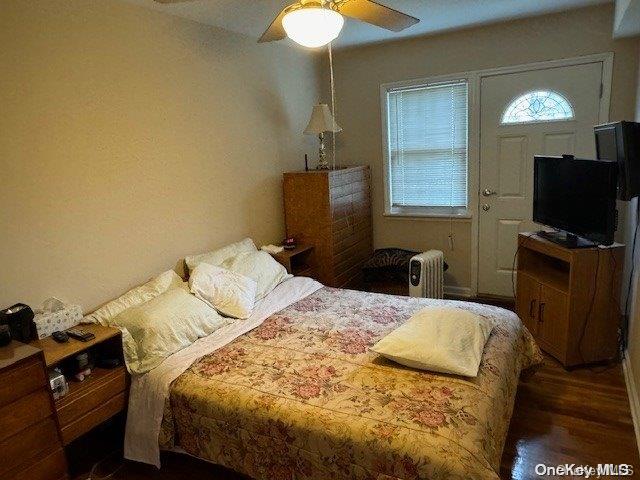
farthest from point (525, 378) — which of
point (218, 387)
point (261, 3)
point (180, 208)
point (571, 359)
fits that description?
point (261, 3)

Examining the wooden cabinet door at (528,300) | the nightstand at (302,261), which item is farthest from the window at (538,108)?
the nightstand at (302,261)

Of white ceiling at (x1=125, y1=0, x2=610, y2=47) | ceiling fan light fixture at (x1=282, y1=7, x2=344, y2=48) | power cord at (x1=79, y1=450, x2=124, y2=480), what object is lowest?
power cord at (x1=79, y1=450, x2=124, y2=480)

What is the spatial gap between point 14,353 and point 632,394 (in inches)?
121

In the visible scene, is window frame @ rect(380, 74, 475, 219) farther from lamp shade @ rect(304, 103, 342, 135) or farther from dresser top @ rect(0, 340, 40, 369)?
dresser top @ rect(0, 340, 40, 369)

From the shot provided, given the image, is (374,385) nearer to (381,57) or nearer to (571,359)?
(571,359)

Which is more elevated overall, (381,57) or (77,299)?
(381,57)

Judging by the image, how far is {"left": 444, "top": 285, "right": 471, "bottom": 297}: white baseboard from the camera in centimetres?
412

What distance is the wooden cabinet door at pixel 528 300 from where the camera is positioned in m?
3.06

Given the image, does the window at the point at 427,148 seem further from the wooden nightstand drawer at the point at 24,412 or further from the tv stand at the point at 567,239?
the wooden nightstand drawer at the point at 24,412

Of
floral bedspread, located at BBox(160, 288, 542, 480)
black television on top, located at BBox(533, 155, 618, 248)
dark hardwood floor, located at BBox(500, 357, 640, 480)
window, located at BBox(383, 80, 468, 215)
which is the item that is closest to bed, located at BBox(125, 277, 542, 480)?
floral bedspread, located at BBox(160, 288, 542, 480)

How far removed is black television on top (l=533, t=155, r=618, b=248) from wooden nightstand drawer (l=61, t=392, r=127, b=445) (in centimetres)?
277

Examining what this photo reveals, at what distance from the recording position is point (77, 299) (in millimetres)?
2352

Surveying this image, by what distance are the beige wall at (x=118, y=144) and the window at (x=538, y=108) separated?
2.10 metres

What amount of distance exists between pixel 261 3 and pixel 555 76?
2381 millimetres
